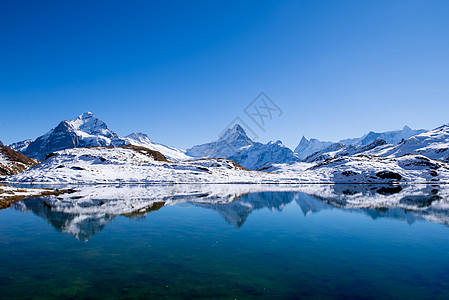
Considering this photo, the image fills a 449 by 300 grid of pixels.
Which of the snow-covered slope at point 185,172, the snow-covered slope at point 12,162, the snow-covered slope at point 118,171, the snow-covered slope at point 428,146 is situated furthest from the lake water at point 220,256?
the snow-covered slope at point 428,146

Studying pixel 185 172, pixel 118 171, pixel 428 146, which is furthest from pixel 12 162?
pixel 428 146

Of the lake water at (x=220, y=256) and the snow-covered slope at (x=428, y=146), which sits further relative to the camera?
the snow-covered slope at (x=428, y=146)

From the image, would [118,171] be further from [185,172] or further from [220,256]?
[220,256]

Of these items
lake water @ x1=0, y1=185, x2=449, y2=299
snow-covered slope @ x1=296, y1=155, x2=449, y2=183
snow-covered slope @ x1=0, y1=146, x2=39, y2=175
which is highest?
snow-covered slope @ x1=0, y1=146, x2=39, y2=175

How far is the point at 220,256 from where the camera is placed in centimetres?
1547

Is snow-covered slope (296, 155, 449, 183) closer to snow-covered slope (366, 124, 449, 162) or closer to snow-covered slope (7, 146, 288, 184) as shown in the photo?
snow-covered slope (7, 146, 288, 184)

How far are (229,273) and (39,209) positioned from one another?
28.6m

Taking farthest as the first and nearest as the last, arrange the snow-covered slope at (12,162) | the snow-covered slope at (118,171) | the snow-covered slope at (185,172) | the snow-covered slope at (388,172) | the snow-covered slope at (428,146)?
the snow-covered slope at (428,146)
the snow-covered slope at (12,162)
the snow-covered slope at (388,172)
the snow-covered slope at (185,172)
the snow-covered slope at (118,171)

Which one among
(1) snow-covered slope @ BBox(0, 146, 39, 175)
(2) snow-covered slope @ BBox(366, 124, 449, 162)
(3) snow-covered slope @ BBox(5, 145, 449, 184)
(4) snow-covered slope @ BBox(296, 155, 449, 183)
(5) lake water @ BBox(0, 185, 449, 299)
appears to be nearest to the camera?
(5) lake water @ BBox(0, 185, 449, 299)

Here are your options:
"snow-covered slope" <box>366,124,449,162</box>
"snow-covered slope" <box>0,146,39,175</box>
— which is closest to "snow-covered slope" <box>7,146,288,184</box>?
"snow-covered slope" <box>0,146,39,175</box>

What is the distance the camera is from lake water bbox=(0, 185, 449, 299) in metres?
11.0

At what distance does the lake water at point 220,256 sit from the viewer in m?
11.0

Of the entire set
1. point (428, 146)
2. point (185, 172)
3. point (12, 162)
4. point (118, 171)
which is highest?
point (428, 146)

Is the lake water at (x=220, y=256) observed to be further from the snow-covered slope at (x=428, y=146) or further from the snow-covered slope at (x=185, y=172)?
the snow-covered slope at (x=428, y=146)
